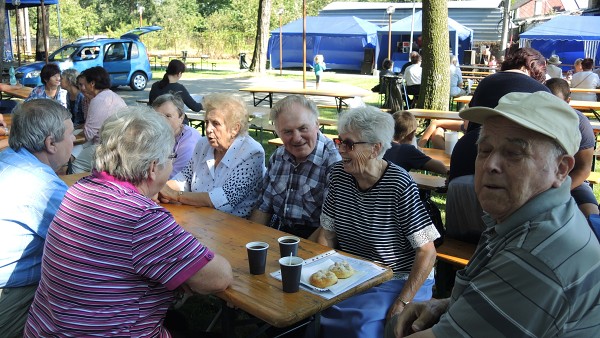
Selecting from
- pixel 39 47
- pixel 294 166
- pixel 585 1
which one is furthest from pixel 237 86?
pixel 585 1

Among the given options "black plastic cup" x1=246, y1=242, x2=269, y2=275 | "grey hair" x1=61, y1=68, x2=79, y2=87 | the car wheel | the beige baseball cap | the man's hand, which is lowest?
the man's hand

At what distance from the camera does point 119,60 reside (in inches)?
682

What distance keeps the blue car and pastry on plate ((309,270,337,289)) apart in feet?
52.5

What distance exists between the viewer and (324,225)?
2709 millimetres

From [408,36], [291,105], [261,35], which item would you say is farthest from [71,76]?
[408,36]

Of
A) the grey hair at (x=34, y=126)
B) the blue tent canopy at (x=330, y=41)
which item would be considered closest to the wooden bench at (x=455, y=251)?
the grey hair at (x=34, y=126)

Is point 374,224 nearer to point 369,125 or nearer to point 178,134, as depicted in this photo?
point 369,125

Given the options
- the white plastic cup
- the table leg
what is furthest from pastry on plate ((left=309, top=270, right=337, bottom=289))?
the white plastic cup

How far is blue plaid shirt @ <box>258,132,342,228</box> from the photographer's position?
118 inches

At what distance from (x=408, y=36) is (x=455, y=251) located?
23626 millimetres

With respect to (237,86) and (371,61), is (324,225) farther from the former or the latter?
(371,61)

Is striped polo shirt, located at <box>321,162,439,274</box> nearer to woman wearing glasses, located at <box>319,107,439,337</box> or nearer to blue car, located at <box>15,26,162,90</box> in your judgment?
woman wearing glasses, located at <box>319,107,439,337</box>

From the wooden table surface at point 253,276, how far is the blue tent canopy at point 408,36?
2059 centimetres

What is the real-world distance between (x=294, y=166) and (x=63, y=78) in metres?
5.41
